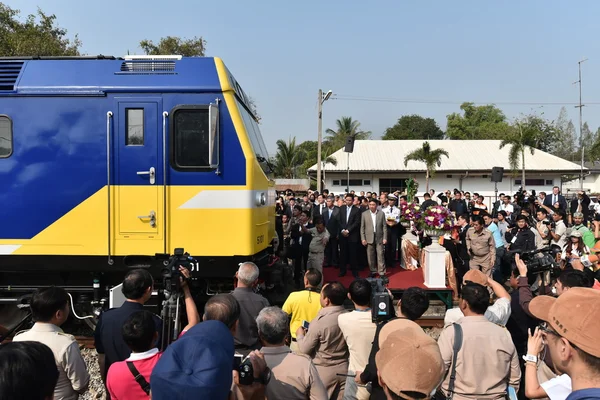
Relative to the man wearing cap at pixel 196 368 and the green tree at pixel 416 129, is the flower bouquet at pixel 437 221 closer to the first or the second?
the man wearing cap at pixel 196 368

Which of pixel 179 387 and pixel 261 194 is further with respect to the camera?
pixel 261 194

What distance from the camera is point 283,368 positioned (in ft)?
9.11

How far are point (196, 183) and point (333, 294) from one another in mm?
2916

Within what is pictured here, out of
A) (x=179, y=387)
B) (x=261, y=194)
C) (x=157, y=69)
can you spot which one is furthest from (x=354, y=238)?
(x=179, y=387)

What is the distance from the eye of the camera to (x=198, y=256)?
6.12 m

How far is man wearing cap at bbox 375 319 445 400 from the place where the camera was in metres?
1.89

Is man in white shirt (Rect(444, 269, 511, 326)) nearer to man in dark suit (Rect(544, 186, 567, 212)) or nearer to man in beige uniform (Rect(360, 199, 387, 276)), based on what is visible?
man in beige uniform (Rect(360, 199, 387, 276))

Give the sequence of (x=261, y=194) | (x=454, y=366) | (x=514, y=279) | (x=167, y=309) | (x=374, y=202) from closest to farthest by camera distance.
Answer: (x=454, y=366), (x=167, y=309), (x=514, y=279), (x=261, y=194), (x=374, y=202)

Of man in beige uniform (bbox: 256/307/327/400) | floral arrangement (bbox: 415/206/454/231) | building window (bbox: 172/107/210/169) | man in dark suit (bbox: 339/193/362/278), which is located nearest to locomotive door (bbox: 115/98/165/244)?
building window (bbox: 172/107/210/169)

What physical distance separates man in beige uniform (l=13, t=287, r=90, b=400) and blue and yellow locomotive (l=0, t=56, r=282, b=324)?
2.81 meters

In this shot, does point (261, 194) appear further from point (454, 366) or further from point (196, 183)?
point (454, 366)

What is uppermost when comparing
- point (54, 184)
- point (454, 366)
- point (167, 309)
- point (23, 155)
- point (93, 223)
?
point (23, 155)

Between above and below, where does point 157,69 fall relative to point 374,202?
above

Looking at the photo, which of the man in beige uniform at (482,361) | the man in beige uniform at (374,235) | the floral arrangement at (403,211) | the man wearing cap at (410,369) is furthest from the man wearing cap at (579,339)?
the floral arrangement at (403,211)
